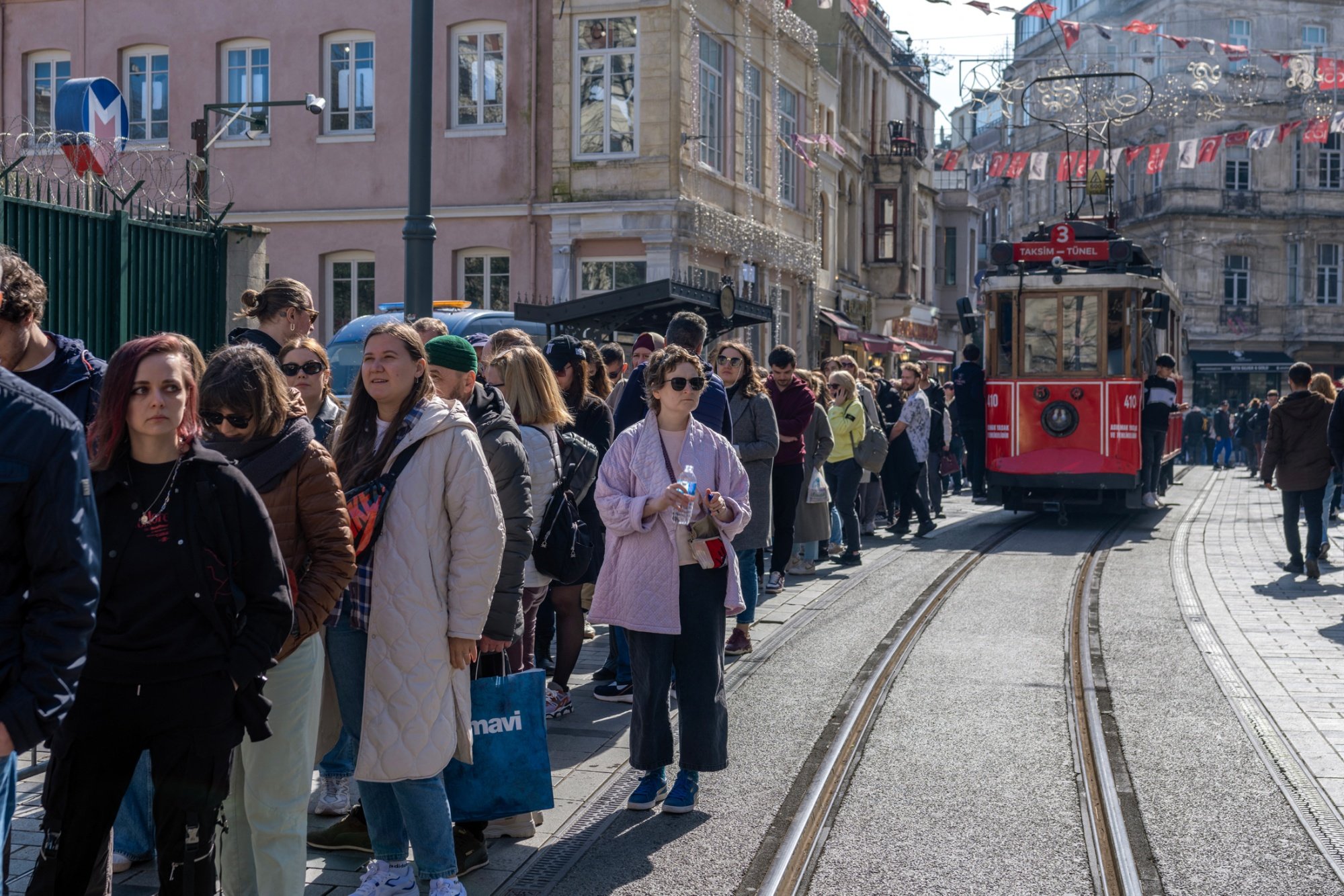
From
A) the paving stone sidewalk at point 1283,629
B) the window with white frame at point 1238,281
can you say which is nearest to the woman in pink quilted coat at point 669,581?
the paving stone sidewalk at point 1283,629

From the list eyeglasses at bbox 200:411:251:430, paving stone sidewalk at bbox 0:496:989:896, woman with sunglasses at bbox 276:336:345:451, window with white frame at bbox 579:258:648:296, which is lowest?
paving stone sidewalk at bbox 0:496:989:896

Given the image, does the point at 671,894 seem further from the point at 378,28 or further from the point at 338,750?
the point at 378,28

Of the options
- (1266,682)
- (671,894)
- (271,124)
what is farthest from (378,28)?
(671,894)

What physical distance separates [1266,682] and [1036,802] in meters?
3.00

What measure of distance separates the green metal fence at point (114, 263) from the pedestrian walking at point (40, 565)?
516 cm

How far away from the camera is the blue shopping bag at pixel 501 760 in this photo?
498 cm

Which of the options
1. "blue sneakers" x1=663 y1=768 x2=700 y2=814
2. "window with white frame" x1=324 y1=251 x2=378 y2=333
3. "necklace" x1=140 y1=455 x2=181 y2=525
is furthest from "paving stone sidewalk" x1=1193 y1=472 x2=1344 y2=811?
"window with white frame" x1=324 y1=251 x2=378 y2=333

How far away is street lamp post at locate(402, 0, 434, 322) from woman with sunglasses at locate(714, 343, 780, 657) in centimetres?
184

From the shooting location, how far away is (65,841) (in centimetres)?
359

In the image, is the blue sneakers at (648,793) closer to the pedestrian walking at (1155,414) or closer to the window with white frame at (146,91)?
the pedestrian walking at (1155,414)

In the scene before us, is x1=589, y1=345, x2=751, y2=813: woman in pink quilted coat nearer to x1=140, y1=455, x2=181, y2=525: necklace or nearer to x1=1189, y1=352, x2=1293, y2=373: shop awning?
x1=140, y1=455, x2=181, y2=525: necklace

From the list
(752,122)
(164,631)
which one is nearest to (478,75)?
(752,122)

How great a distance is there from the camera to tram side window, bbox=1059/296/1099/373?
56.5 feet

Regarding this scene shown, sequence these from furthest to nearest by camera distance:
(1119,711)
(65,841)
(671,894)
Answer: (1119,711), (671,894), (65,841)
